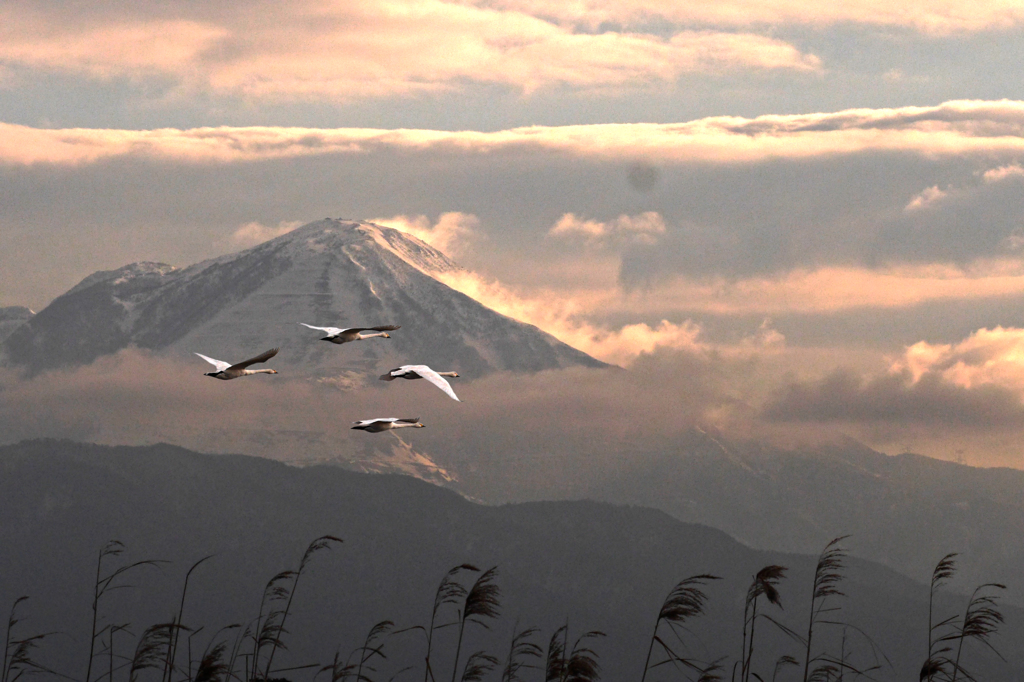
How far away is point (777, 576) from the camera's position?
38500 mm

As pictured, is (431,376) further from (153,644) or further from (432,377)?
(153,644)

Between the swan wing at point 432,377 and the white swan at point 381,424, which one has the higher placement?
the swan wing at point 432,377

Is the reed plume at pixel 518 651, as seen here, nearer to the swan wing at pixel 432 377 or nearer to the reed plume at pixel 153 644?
the swan wing at pixel 432 377

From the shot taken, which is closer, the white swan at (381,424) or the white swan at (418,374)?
the white swan at (381,424)

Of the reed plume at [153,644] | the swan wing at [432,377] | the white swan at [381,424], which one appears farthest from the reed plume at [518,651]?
the reed plume at [153,644]

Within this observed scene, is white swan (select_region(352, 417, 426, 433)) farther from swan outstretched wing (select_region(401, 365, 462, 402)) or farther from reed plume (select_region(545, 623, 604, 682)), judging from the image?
reed plume (select_region(545, 623, 604, 682))

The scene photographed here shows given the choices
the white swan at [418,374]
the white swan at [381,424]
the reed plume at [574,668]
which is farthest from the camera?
the white swan at [418,374]

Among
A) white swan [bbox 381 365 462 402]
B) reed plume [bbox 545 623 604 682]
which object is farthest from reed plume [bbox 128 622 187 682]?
reed plume [bbox 545 623 604 682]

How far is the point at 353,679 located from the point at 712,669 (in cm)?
1047

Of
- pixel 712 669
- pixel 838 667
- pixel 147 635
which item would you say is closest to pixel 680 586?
pixel 712 669

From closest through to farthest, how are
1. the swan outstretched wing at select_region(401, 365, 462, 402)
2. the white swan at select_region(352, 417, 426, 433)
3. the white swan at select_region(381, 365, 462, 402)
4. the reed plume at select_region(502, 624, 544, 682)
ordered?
the reed plume at select_region(502, 624, 544, 682) → the white swan at select_region(352, 417, 426, 433) → the swan outstretched wing at select_region(401, 365, 462, 402) → the white swan at select_region(381, 365, 462, 402)

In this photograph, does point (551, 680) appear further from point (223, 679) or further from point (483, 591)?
point (223, 679)

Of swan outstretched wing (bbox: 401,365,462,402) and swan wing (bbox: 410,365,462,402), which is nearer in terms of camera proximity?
swan wing (bbox: 410,365,462,402)

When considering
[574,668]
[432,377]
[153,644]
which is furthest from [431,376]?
[153,644]
